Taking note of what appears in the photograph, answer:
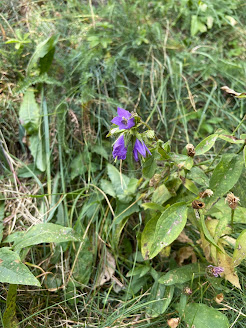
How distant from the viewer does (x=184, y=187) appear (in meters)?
1.38

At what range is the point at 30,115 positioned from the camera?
1.74 m

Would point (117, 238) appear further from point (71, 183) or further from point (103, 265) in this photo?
point (71, 183)

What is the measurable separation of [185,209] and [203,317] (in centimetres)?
42

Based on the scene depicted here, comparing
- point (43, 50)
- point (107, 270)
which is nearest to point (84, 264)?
point (107, 270)

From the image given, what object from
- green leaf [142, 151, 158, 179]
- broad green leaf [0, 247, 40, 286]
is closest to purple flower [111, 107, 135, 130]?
green leaf [142, 151, 158, 179]

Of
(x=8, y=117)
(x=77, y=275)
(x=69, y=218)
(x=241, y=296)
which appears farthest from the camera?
(x=8, y=117)

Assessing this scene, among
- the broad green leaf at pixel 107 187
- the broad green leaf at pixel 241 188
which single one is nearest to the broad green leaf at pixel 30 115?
the broad green leaf at pixel 107 187

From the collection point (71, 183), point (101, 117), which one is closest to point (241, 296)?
point (71, 183)

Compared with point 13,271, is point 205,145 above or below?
above

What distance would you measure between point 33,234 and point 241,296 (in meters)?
0.92

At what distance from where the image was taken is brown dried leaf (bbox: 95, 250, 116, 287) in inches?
60.0

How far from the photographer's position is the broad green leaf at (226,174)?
4.05 ft

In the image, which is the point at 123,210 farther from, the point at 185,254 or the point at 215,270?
the point at 215,270

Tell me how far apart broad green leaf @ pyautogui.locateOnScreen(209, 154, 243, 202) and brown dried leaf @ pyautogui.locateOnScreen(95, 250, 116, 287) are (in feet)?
2.00
